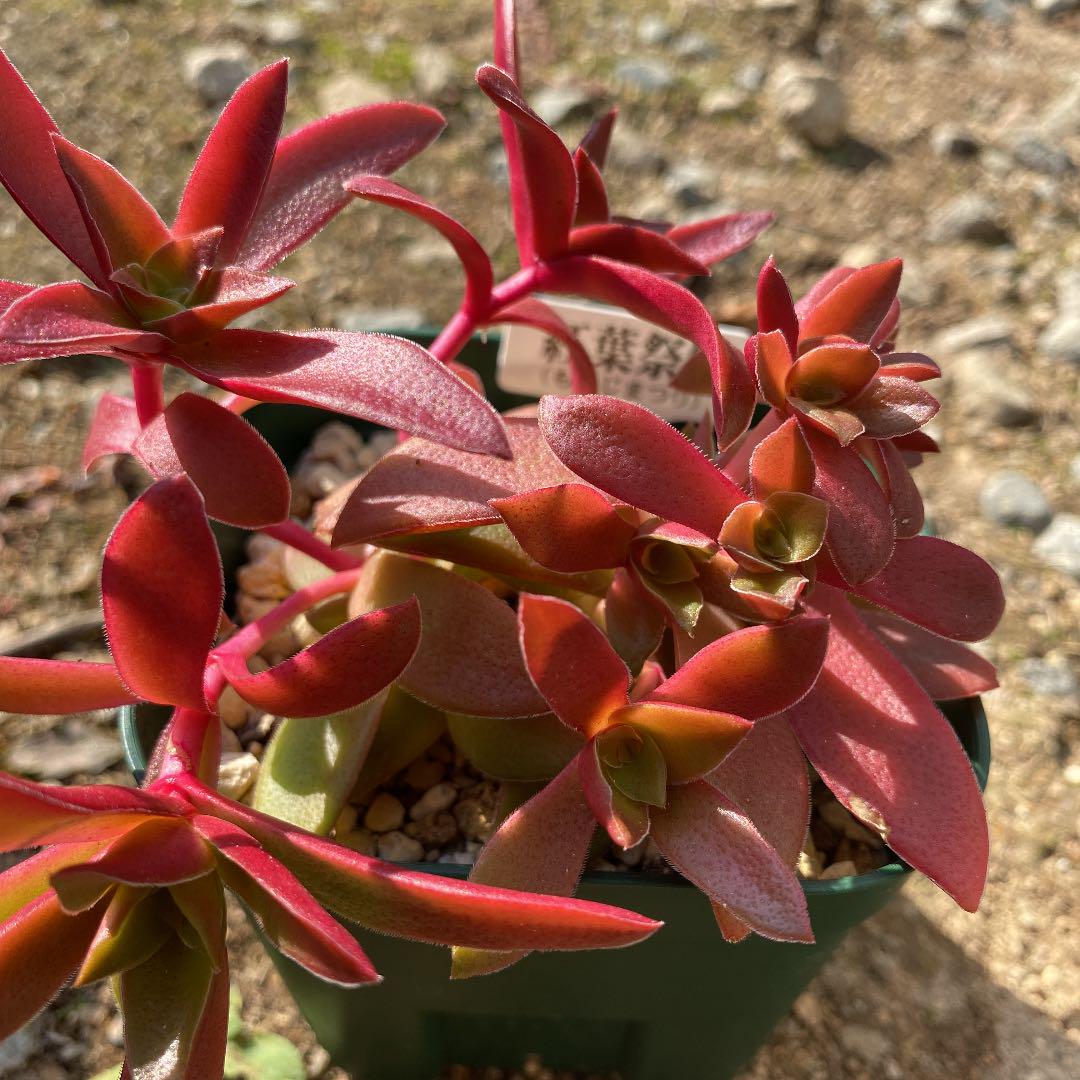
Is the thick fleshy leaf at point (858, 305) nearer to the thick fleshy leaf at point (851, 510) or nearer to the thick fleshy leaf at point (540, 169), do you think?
the thick fleshy leaf at point (851, 510)

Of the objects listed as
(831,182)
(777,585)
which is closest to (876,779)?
(777,585)

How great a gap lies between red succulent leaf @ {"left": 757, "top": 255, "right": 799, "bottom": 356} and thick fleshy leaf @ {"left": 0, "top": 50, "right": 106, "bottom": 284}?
46cm

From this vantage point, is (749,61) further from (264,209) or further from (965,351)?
(264,209)

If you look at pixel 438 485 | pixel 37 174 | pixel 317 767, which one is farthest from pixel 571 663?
pixel 37 174

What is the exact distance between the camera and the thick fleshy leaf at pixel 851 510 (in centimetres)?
77

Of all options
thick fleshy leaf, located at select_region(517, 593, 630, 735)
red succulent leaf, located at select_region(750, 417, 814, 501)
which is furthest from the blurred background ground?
red succulent leaf, located at select_region(750, 417, 814, 501)

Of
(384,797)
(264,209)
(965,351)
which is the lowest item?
(965,351)

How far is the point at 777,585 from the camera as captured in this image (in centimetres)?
77

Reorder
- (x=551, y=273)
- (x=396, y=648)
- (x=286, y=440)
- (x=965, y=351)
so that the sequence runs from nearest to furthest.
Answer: (x=396, y=648), (x=551, y=273), (x=286, y=440), (x=965, y=351)

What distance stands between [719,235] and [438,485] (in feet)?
1.32

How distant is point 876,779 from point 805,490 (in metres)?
0.24

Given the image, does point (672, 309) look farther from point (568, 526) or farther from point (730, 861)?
point (730, 861)

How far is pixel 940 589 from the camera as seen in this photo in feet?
2.89

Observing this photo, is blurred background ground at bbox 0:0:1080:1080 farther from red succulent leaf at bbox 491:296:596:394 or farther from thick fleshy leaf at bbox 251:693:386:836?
red succulent leaf at bbox 491:296:596:394
